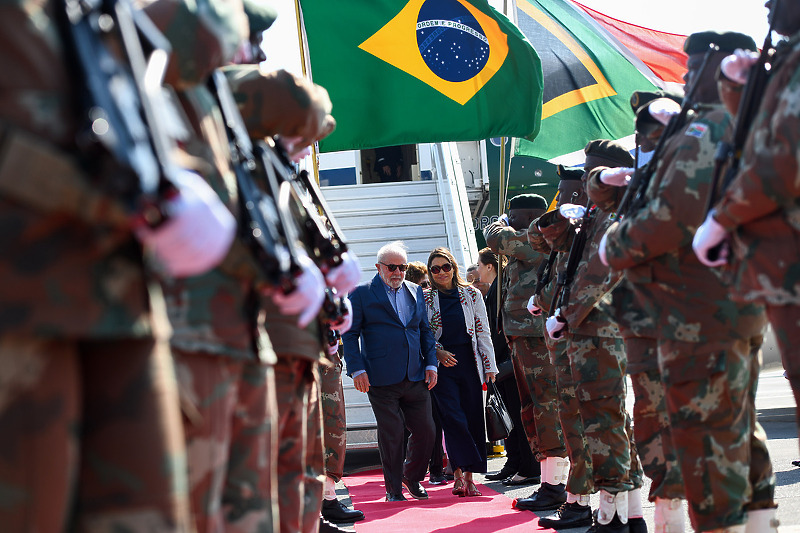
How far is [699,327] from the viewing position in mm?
3920

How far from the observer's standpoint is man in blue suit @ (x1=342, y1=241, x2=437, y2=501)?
315 inches

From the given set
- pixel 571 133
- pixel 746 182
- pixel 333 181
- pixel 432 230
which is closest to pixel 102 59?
pixel 746 182

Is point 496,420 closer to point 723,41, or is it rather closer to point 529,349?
point 529,349

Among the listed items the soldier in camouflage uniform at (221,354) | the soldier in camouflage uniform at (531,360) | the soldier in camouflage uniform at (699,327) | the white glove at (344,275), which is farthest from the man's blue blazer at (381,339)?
the soldier in camouflage uniform at (221,354)

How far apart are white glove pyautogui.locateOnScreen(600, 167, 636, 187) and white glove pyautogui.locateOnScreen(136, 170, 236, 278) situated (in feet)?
11.4

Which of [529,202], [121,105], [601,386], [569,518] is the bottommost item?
[569,518]

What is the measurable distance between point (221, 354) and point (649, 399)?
288cm

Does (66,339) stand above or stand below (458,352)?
below

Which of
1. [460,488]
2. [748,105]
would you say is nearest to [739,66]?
[748,105]

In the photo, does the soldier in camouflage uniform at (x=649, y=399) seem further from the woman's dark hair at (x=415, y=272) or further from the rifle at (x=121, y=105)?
the woman's dark hair at (x=415, y=272)

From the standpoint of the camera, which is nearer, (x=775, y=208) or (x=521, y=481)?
(x=775, y=208)

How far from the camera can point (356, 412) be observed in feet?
37.2

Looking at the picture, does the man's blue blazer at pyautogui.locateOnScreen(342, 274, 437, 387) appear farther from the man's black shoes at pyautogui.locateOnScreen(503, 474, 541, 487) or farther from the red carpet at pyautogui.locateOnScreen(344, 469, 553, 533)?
the man's black shoes at pyautogui.locateOnScreen(503, 474, 541, 487)

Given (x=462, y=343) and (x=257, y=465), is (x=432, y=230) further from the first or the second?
(x=257, y=465)
